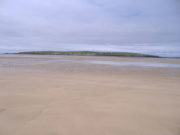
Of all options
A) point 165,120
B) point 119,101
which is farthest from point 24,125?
point 165,120

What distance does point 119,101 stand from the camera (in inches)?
124

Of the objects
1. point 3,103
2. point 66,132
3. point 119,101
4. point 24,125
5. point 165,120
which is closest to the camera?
point 66,132

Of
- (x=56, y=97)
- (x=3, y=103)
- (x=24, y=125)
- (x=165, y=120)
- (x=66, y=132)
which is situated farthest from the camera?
(x=56, y=97)

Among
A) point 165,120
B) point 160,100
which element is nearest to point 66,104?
point 165,120

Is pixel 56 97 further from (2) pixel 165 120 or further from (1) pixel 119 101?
(2) pixel 165 120

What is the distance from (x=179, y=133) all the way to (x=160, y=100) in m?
1.39

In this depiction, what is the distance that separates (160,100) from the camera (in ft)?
10.7

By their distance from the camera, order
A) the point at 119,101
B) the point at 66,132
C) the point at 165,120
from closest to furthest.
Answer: the point at 66,132, the point at 165,120, the point at 119,101

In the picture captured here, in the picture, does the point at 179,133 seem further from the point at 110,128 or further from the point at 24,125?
the point at 24,125

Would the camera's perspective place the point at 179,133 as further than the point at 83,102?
No

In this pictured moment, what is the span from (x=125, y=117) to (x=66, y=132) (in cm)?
116

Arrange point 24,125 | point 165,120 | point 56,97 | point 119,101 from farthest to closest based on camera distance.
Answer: point 56,97, point 119,101, point 165,120, point 24,125

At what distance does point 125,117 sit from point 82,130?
0.90m

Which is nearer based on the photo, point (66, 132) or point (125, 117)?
point (66, 132)
